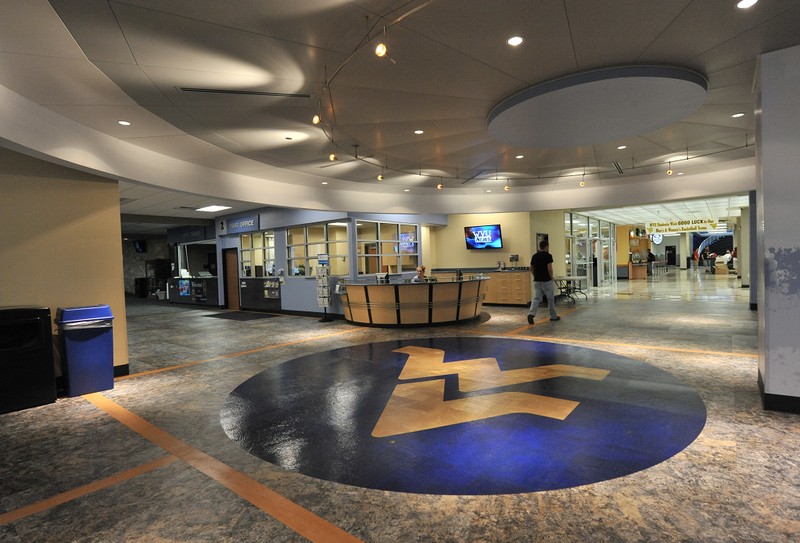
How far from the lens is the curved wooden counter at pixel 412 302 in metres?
8.70

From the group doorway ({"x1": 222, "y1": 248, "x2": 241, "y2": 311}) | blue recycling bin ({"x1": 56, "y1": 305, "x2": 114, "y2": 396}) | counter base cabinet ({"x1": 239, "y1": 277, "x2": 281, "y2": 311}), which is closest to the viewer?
blue recycling bin ({"x1": 56, "y1": 305, "x2": 114, "y2": 396})

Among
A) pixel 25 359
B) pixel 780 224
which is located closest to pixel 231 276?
pixel 25 359

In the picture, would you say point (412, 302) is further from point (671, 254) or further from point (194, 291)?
point (671, 254)

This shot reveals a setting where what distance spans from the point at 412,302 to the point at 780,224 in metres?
6.05

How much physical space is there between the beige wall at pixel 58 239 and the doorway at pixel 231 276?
7.85m

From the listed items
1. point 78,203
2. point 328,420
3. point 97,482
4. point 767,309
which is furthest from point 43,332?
point 767,309

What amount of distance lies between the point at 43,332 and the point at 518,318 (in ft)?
27.7

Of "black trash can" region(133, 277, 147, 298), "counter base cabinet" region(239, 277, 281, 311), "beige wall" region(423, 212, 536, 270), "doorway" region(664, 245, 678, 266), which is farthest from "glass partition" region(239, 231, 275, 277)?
"doorway" region(664, 245, 678, 266)

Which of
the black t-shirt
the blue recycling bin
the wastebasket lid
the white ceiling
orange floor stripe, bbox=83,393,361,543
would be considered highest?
the white ceiling

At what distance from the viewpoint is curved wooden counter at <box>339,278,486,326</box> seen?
28.6 feet

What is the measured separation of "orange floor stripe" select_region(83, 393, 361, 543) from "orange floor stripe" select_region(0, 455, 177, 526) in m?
0.16

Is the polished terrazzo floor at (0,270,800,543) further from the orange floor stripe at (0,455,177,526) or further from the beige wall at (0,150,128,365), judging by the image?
the beige wall at (0,150,128,365)

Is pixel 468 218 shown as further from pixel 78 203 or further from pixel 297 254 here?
pixel 78 203

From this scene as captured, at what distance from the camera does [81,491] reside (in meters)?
2.63
